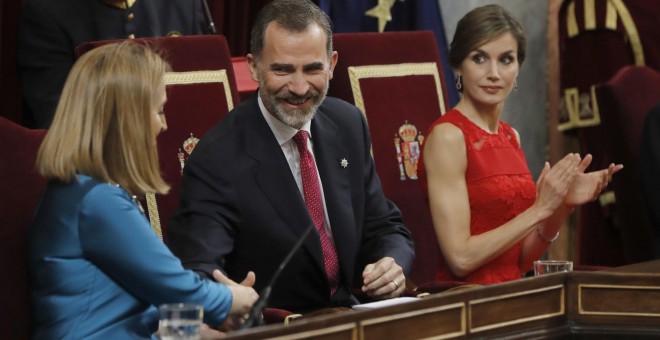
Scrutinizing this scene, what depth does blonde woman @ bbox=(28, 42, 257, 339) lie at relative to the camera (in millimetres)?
2596

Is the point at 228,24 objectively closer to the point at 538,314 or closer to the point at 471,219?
the point at 471,219

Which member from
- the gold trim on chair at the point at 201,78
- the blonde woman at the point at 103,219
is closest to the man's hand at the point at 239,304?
the blonde woman at the point at 103,219

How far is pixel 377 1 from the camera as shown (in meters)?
5.28

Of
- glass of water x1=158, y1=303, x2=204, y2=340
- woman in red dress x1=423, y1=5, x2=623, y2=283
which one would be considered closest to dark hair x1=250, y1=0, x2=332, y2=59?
woman in red dress x1=423, y1=5, x2=623, y2=283

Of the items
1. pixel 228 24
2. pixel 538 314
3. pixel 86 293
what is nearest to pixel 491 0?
pixel 228 24

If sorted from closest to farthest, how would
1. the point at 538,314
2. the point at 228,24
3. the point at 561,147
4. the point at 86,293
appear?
1. the point at 86,293
2. the point at 538,314
3. the point at 228,24
4. the point at 561,147

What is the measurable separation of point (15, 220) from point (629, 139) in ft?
7.40

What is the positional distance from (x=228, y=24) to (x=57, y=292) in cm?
258

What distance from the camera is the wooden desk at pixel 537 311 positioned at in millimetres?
2580

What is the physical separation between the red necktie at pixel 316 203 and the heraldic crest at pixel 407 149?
2.80 feet

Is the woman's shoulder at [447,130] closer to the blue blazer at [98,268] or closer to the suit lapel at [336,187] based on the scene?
the suit lapel at [336,187]

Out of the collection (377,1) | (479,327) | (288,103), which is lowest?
(479,327)

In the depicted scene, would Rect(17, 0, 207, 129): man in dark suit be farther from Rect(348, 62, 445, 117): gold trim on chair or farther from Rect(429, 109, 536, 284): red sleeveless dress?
Rect(429, 109, 536, 284): red sleeveless dress

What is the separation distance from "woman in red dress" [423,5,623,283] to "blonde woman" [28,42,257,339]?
1222mm
